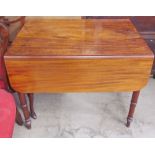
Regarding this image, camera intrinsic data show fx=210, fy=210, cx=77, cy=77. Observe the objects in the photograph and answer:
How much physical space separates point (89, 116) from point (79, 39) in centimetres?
69

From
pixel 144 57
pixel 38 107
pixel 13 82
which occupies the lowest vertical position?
pixel 38 107

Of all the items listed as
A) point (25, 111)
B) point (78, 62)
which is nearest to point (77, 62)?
point (78, 62)

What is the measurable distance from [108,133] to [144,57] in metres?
0.68

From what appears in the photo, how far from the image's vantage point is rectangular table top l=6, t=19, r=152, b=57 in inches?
49.8

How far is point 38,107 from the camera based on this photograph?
6.05 feet

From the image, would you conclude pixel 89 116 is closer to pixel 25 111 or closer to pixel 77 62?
pixel 25 111

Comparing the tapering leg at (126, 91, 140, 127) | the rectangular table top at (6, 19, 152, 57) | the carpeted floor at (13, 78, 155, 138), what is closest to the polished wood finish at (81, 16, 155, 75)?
the rectangular table top at (6, 19, 152, 57)

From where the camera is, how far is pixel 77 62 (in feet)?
4.08

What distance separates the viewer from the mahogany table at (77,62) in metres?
1.24

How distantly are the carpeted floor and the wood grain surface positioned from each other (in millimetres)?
425

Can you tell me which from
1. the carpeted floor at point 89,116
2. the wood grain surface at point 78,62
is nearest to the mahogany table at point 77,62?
the wood grain surface at point 78,62
